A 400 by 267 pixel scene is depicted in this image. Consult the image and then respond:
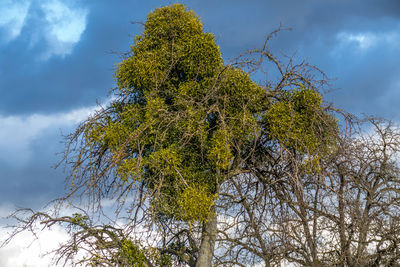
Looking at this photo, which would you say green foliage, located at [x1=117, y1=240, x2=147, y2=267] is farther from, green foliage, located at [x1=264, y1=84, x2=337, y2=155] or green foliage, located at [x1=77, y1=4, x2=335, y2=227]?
green foliage, located at [x1=264, y1=84, x2=337, y2=155]

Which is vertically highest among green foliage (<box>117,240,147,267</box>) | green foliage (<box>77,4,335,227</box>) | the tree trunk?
green foliage (<box>77,4,335,227</box>)

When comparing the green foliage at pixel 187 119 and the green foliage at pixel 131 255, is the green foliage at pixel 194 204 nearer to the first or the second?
the green foliage at pixel 187 119

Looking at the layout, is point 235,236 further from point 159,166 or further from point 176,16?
point 176,16

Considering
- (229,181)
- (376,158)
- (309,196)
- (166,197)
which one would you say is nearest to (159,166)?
(166,197)

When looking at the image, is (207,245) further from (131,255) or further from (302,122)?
(302,122)

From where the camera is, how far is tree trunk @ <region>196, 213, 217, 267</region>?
9.34 m

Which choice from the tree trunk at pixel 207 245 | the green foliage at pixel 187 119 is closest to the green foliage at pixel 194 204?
the green foliage at pixel 187 119

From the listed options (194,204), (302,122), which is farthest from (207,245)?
(302,122)

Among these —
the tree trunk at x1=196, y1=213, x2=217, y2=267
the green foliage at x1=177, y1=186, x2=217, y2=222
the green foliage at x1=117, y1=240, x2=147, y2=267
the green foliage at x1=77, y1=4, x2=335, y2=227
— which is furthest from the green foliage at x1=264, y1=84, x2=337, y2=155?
the green foliage at x1=117, y1=240, x2=147, y2=267

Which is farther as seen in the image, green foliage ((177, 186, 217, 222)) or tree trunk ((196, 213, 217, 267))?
tree trunk ((196, 213, 217, 267))

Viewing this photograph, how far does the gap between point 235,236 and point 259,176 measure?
1.74 meters

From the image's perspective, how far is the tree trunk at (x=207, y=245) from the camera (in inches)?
368

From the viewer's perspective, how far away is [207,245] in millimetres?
9477

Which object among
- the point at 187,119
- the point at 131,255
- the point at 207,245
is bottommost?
the point at 131,255
